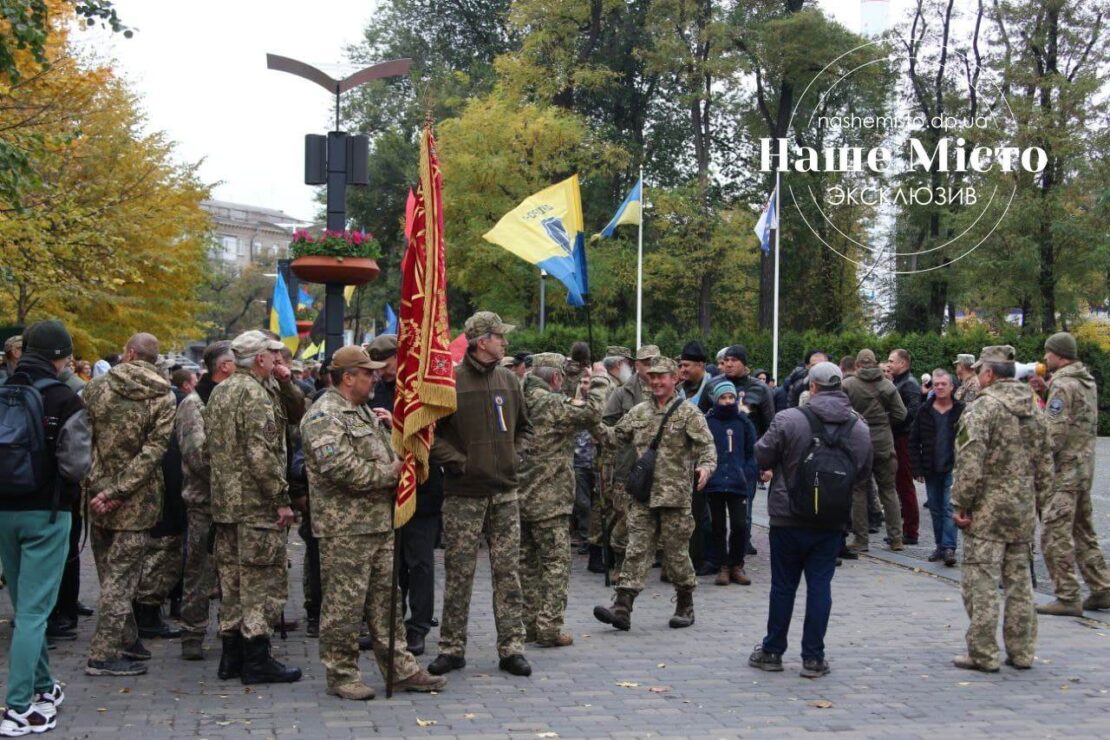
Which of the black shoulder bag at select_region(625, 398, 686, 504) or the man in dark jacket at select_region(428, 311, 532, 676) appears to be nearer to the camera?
the man in dark jacket at select_region(428, 311, 532, 676)

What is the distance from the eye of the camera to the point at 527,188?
3675cm

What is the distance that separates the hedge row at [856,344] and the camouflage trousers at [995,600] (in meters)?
26.3

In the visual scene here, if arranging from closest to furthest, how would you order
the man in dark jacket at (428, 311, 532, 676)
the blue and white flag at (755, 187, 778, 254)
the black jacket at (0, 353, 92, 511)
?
the black jacket at (0, 353, 92, 511)
the man in dark jacket at (428, 311, 532, 676)
the blue and white flag at (755, 187, 778, 254)

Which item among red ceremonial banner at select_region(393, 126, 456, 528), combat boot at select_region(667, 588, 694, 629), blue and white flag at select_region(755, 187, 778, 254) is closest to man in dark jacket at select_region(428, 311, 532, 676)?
red ceremonial banner at select_region(393, 126, 456, 528)

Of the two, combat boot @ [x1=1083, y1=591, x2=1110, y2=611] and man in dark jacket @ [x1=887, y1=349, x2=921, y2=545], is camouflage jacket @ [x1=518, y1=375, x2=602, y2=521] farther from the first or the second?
man in dark jacket @ [x1=887, y1=349, x2=921, y2=545]

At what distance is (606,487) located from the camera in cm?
1088

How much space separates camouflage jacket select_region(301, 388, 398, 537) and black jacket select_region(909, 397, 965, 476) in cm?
717

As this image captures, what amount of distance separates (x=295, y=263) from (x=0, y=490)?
6786 mm

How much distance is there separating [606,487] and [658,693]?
12.7 feet

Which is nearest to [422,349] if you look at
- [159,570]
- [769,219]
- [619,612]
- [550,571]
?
[550,571]

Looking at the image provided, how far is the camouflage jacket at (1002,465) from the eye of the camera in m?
7.86

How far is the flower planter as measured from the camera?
41.7 feet

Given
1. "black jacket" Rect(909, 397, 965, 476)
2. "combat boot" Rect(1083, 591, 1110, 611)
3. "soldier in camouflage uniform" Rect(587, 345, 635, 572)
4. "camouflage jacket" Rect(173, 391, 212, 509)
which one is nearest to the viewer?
"camouflage jacket" Rect(173, 391, 212, 509)

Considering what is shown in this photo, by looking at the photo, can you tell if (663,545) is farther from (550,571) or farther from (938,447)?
(938,447)
